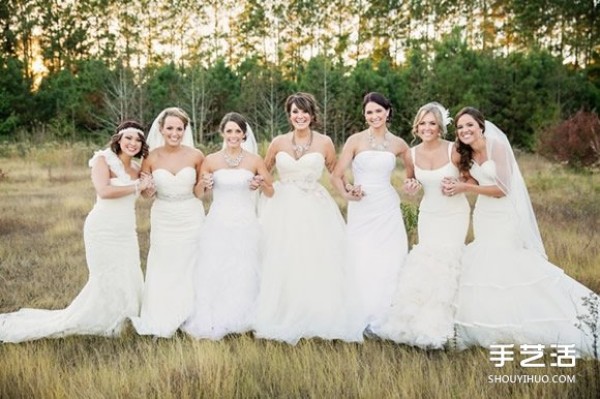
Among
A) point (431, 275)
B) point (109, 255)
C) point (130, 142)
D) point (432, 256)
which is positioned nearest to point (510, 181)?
point (432, 256)

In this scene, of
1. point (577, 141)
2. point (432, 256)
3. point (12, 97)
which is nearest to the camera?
point (432, 256)

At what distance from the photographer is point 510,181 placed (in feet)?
17.2

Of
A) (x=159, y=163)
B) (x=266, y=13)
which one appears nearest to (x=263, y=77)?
(x=266, y=13)

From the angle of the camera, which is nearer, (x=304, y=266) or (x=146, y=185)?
(x=146, y=185)

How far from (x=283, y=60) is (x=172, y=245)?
3174 centimetres

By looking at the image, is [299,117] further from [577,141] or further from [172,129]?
[577,141]

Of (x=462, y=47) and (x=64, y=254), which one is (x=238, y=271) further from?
(x=462, y=47)

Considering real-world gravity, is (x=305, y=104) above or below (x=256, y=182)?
above

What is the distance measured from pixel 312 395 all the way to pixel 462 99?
2370 centimetres

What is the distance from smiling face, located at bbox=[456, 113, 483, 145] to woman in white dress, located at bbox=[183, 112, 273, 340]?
194cm

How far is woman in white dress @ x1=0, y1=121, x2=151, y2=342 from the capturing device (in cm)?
552

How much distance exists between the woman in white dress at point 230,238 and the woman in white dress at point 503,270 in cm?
194

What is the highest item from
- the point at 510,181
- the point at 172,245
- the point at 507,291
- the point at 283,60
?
the point at 283,60

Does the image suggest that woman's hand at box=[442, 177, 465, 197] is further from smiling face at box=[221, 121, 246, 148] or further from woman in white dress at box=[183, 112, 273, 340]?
smiling face at box=[221, 121, 246, 148]
